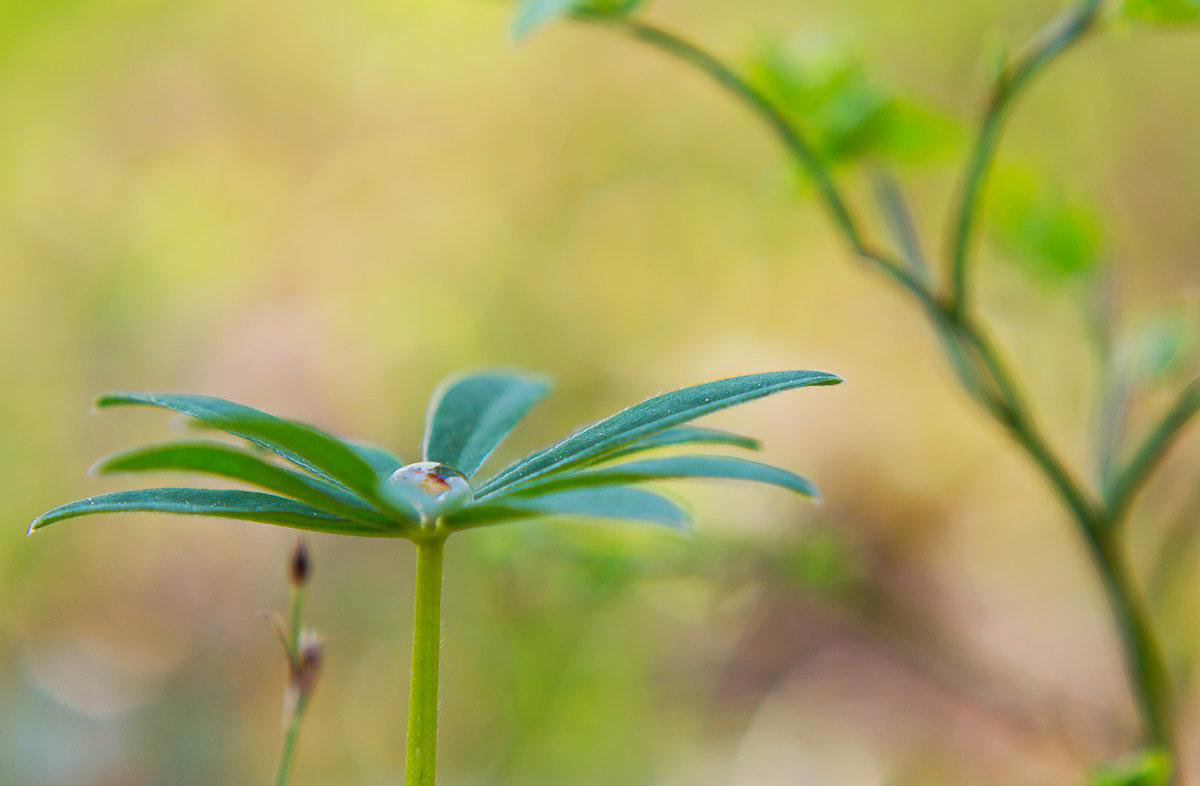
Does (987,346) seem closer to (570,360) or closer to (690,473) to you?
(690,473)

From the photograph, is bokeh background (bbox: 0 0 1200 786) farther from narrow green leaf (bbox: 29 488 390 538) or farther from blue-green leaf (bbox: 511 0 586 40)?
narrow green leaf (bbox: 29 488 390 538)

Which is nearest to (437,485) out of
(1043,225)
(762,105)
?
(762,105)

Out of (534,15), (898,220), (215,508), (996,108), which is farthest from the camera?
(898,220)

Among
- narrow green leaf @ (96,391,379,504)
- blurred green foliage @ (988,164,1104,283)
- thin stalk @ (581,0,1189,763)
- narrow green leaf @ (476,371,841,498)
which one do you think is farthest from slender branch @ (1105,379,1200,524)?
narrow green leaf @ (96,391,379,504)

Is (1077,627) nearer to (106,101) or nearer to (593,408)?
(593,408)

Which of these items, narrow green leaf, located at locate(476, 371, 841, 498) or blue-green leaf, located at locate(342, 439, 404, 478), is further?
blue-green leaf, located at locate(342, 439, 404, 478)

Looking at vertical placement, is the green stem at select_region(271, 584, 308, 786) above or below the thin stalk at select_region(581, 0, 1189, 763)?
below
